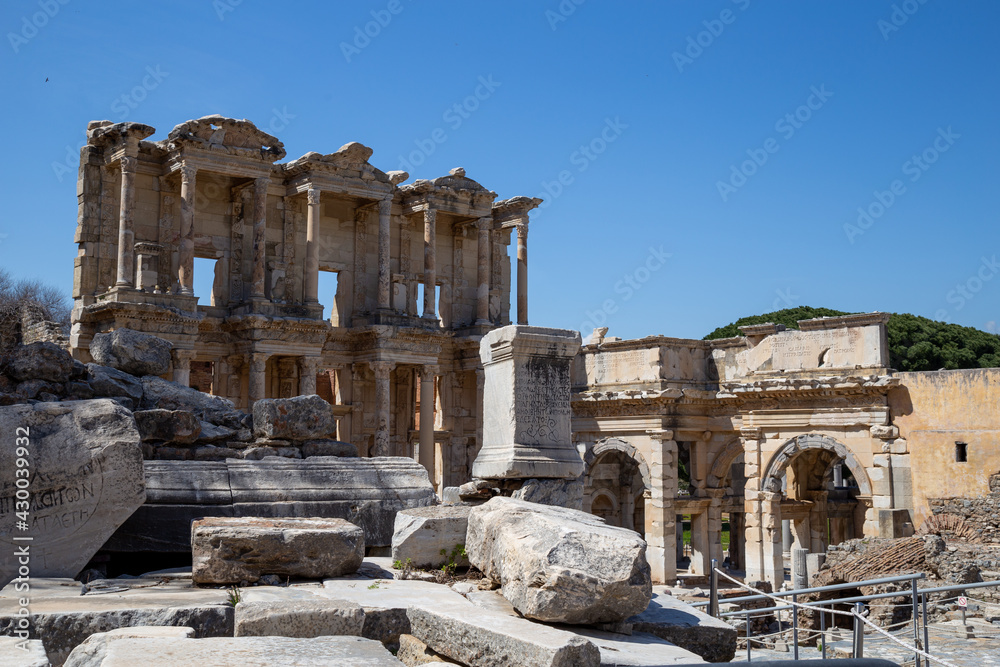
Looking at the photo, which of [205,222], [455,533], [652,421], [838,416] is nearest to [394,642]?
[455,533]

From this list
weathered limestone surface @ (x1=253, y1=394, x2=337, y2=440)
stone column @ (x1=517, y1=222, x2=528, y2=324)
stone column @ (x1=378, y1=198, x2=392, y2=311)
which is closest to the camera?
weathered limestone surface @ (x1=253, y1=394, x2=337, y2=440)

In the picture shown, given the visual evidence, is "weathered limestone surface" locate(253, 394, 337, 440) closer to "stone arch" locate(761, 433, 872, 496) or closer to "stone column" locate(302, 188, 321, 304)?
"stone arch" locate(761, 433, 872, 496)

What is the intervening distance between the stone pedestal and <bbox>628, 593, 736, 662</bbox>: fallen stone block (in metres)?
2.51

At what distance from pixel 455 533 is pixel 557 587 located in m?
1.90

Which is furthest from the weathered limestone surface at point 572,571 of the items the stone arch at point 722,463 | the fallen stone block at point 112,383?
the stone arch at point 722,463

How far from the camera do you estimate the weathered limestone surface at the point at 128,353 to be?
376 inches

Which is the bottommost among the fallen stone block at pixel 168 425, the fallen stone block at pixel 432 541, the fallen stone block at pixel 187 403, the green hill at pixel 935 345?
the fallen stone block at pixel 432 541

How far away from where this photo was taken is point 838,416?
76.7ft

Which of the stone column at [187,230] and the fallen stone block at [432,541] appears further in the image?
the stone column at [187,230]

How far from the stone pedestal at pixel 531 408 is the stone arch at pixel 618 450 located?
19202mm

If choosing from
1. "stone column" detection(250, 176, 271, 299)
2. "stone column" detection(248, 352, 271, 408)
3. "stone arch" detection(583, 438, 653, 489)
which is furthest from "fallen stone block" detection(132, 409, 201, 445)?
"stone arch" detection(583, 438, 653, 489)

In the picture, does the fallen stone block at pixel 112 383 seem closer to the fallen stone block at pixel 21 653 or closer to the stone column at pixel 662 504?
the fallen stone block at pixel 21 653

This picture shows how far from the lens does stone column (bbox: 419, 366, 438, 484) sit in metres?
29.8

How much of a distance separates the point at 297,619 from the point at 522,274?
95.1ft
